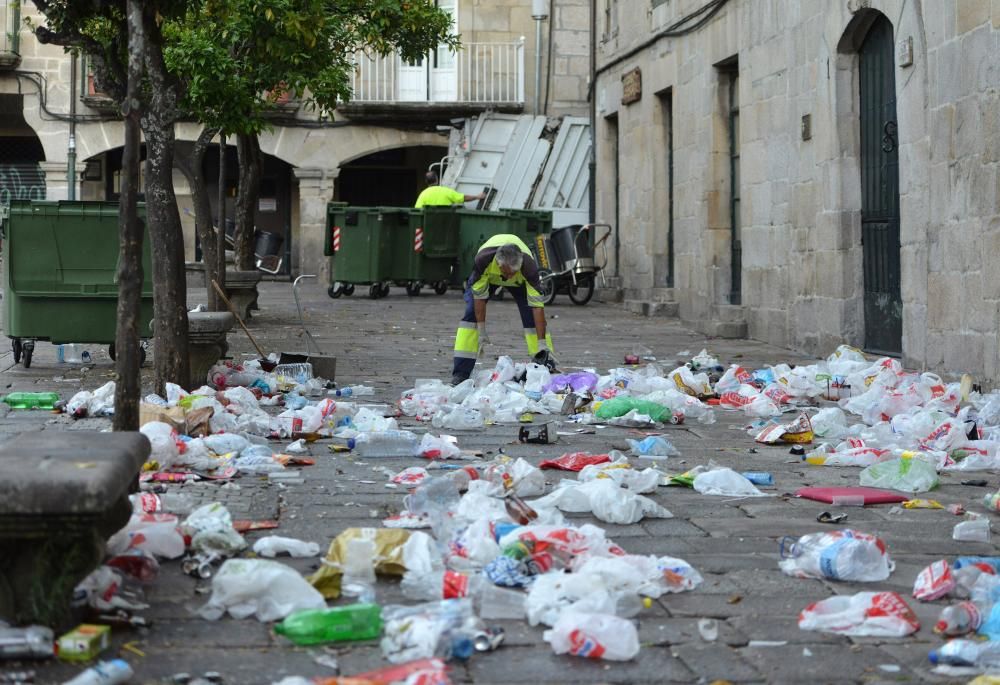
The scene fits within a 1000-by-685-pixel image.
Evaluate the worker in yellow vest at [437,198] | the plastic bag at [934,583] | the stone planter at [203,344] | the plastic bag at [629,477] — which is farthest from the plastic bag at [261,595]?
the worker in yellow vest at [437,198]

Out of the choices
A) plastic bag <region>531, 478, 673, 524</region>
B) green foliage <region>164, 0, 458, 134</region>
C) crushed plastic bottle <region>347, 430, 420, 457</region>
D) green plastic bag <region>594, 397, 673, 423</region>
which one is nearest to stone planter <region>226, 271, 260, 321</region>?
green foliage <region>164, 0, 458, 134</region>

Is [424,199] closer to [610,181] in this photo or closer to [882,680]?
[610,181]

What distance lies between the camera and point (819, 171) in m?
13.4

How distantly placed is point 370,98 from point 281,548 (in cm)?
2621

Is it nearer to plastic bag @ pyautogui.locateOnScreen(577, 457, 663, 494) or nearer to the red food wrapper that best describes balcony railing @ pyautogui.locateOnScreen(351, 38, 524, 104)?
the red food wrapper

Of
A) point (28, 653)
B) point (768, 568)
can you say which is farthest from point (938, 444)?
point (28, 653)

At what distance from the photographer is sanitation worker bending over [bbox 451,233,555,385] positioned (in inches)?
419

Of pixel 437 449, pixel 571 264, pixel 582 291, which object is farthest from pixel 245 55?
pixel 582 291

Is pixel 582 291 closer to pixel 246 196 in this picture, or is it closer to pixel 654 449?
pixel 246 196

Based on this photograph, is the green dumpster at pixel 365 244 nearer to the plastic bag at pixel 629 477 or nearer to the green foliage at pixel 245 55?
the green foliage at pixel 245 55

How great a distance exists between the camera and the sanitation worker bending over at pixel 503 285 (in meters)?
10.6

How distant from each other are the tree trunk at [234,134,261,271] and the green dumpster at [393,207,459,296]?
5.91 metres

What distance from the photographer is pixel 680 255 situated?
721 inches

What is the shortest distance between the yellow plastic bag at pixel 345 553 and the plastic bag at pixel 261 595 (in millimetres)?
130
